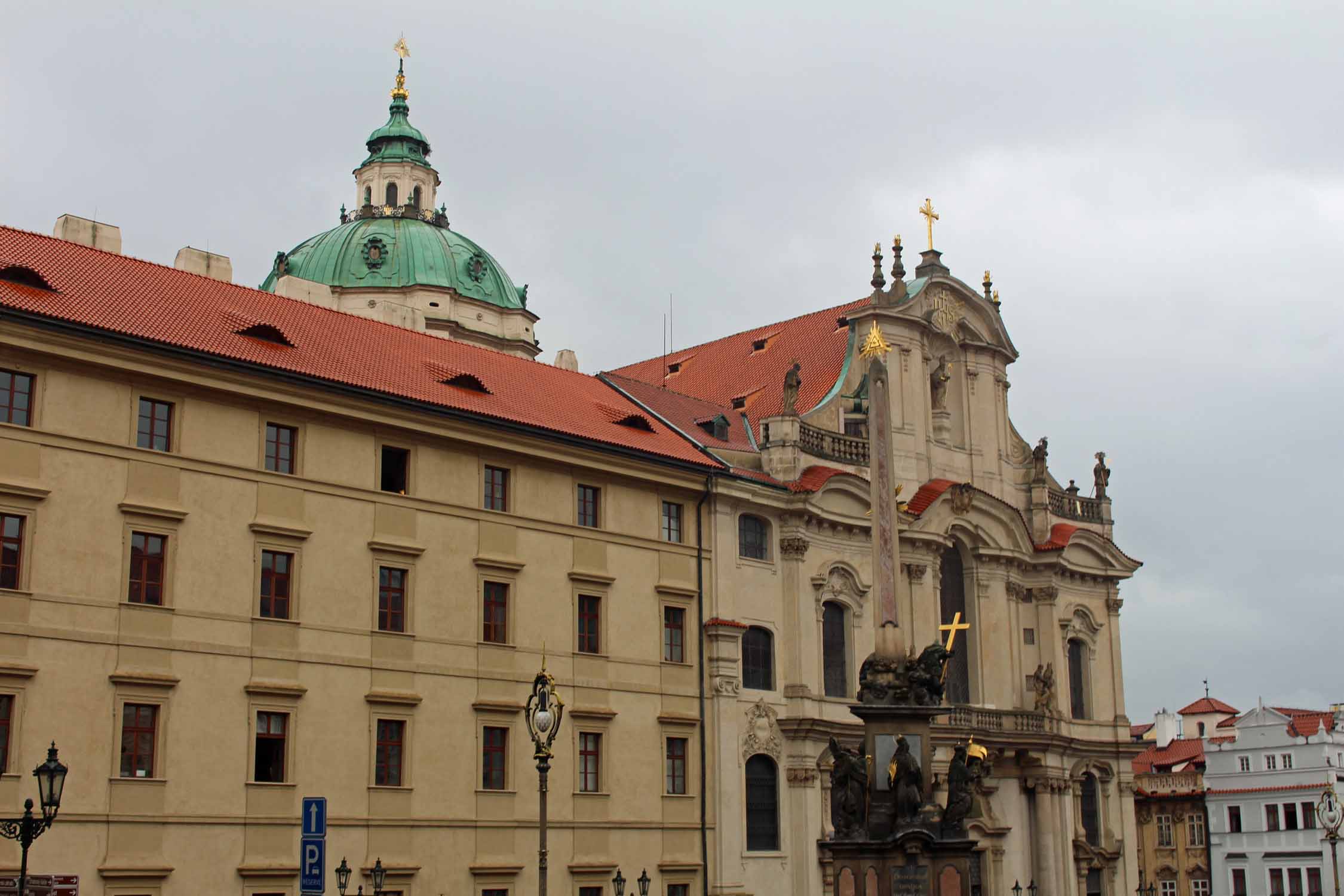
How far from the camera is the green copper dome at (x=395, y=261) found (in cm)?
7200

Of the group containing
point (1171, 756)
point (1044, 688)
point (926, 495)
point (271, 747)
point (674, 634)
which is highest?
point (926, 495)

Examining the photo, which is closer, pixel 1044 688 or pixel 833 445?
pixel 833 445

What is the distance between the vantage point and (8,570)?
32875 millimetres

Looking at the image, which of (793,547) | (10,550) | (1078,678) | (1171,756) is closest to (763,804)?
(793,547)

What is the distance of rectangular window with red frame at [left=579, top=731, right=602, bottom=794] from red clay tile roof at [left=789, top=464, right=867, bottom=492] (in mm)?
10471

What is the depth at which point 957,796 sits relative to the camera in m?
36.2

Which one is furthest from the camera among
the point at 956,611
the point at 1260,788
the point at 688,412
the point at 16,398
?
the point at 1260,788

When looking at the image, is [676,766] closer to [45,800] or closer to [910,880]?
[910,880]

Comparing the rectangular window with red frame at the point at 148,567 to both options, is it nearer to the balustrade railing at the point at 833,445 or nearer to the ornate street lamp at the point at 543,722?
the ornate street lamp at the point at 543,722

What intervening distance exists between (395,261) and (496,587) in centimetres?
3399

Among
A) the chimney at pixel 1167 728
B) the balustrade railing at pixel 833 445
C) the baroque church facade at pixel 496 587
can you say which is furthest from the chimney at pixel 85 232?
the chimney at pixel 1167 728

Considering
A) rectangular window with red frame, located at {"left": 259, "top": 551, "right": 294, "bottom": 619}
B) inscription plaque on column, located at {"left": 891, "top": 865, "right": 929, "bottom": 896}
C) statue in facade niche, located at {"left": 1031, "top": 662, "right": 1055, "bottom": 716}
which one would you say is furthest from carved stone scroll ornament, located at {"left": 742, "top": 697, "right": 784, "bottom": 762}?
rectangular window with red frame, located at {"left": 259, "top": 551, "right": 294, "bottom": 619}

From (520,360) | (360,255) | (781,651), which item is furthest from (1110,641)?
(360,255)

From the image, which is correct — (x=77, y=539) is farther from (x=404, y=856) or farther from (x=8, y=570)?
(x=404, y=856)
